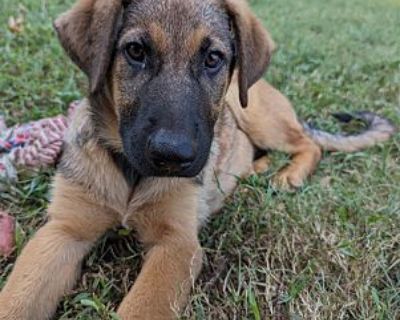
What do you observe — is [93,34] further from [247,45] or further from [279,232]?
[279,232]

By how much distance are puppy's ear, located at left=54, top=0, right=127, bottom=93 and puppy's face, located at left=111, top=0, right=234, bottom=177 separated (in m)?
0.06

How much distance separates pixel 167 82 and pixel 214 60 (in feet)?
1.24

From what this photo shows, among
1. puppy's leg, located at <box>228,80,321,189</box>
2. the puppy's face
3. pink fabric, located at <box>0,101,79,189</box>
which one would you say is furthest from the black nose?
puppy's leg, located at <box>228,80,321,189</box>

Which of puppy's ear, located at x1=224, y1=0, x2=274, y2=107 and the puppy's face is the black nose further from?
puppy's ear, located at x1=224, y1=0, x2=274, y2=107

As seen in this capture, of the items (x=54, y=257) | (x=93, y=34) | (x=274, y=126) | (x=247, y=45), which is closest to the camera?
(x=93, y=34)

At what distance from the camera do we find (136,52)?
3500 mm

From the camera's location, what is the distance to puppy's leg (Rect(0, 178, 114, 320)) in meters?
3.46

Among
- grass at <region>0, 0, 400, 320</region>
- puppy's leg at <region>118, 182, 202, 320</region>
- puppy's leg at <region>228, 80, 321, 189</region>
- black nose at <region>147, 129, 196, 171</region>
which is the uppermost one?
black nose at <region>147, 129, 196, 171</region>

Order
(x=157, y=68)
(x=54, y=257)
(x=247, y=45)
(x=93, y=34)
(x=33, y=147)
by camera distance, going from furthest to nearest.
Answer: (x=33, y=147)
(x=247, y=45)
(x=54, y=257)
(x=93, y=34)
(x=157, y=68)

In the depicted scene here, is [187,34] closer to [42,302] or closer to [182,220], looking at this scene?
[182,220]

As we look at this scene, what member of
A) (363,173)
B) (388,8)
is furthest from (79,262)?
(388,8)

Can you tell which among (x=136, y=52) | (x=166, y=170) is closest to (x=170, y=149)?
(x=166, y=170)

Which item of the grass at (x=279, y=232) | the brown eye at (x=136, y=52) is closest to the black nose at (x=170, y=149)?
the brown eye at (x=136, y=52)

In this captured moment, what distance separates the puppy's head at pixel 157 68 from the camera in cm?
326
